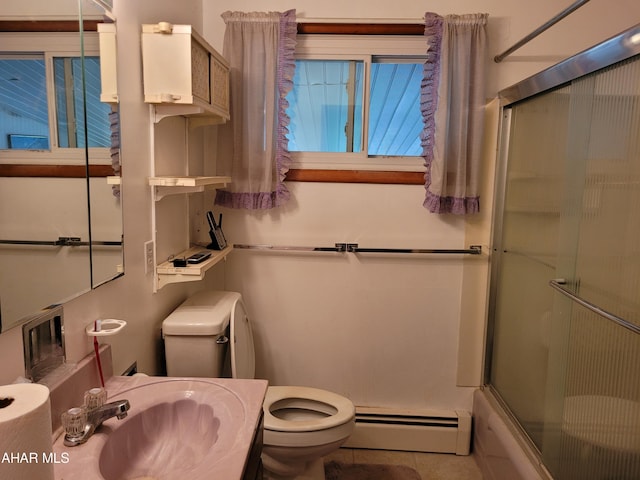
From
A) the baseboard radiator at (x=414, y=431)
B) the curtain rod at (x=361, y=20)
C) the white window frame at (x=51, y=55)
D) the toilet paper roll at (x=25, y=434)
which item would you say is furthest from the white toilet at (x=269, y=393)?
the curtain rod at (x=361, y=20)

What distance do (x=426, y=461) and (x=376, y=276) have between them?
3.11 ft

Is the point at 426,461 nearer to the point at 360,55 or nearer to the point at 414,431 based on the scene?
the point at 414,431

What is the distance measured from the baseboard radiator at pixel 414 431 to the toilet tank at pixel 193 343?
99 cm

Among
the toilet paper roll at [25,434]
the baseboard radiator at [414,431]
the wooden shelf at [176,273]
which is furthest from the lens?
the baseboard radiator at [414,431]

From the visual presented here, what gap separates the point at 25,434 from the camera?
681 mm

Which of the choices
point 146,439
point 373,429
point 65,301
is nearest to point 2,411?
point 65,301

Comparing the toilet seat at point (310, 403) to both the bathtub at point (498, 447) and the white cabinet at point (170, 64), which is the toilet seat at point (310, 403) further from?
the white cabinet at point (170, 64)

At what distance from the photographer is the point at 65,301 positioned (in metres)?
1.11

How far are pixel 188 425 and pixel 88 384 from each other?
0.93 feet

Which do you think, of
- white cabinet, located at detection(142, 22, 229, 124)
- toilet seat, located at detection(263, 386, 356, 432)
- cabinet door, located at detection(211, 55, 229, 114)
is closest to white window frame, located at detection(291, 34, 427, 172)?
cabinet door, located at detection(211, 55, 229, 114)

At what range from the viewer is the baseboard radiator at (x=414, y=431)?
233 centimetres

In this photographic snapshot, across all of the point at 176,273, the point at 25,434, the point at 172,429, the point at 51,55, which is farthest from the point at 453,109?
the point at 25,434

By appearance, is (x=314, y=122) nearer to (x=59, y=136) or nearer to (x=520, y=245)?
(x=520, y=245)

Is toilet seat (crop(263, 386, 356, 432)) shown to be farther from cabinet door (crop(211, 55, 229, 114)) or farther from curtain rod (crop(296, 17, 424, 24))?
curtain rod (crop(296, 17, 424, 24))
